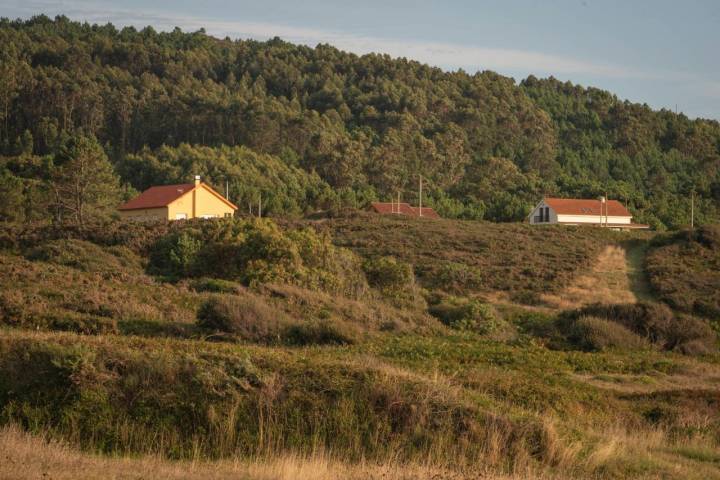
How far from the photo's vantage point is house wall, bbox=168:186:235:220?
186 ft

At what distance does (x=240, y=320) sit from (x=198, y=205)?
124 ft

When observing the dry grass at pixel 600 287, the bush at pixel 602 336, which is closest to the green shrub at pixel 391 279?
the bush at pixel 602 336

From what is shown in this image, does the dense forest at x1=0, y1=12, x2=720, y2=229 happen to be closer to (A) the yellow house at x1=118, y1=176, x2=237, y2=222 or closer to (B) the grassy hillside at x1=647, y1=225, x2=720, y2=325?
(A) the yellow house at x1=118, y1=176, x2=237, y2=222

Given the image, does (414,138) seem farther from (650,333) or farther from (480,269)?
(650,333)

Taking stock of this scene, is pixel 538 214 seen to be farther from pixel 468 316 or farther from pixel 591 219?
pixel 468 316

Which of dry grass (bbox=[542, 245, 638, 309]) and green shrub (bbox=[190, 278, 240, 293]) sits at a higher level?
green shrub (bbox=[190, 278, 240, 293])

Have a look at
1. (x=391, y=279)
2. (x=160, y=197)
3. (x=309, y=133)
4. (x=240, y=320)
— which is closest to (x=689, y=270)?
(x=391, y=279)

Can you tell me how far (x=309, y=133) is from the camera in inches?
4358

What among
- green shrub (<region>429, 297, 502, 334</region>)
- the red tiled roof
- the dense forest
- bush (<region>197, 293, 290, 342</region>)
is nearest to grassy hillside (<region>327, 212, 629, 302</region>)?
green shrub (<region>429, 297, 502, 334</region>)

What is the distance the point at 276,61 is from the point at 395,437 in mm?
151015

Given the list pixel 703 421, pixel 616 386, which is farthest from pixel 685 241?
pixel 703 421

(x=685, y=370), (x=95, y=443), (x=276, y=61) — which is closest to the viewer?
(x=95, y=443)

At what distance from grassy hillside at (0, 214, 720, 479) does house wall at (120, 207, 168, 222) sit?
14409 millimetres

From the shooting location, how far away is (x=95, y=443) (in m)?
10.4
